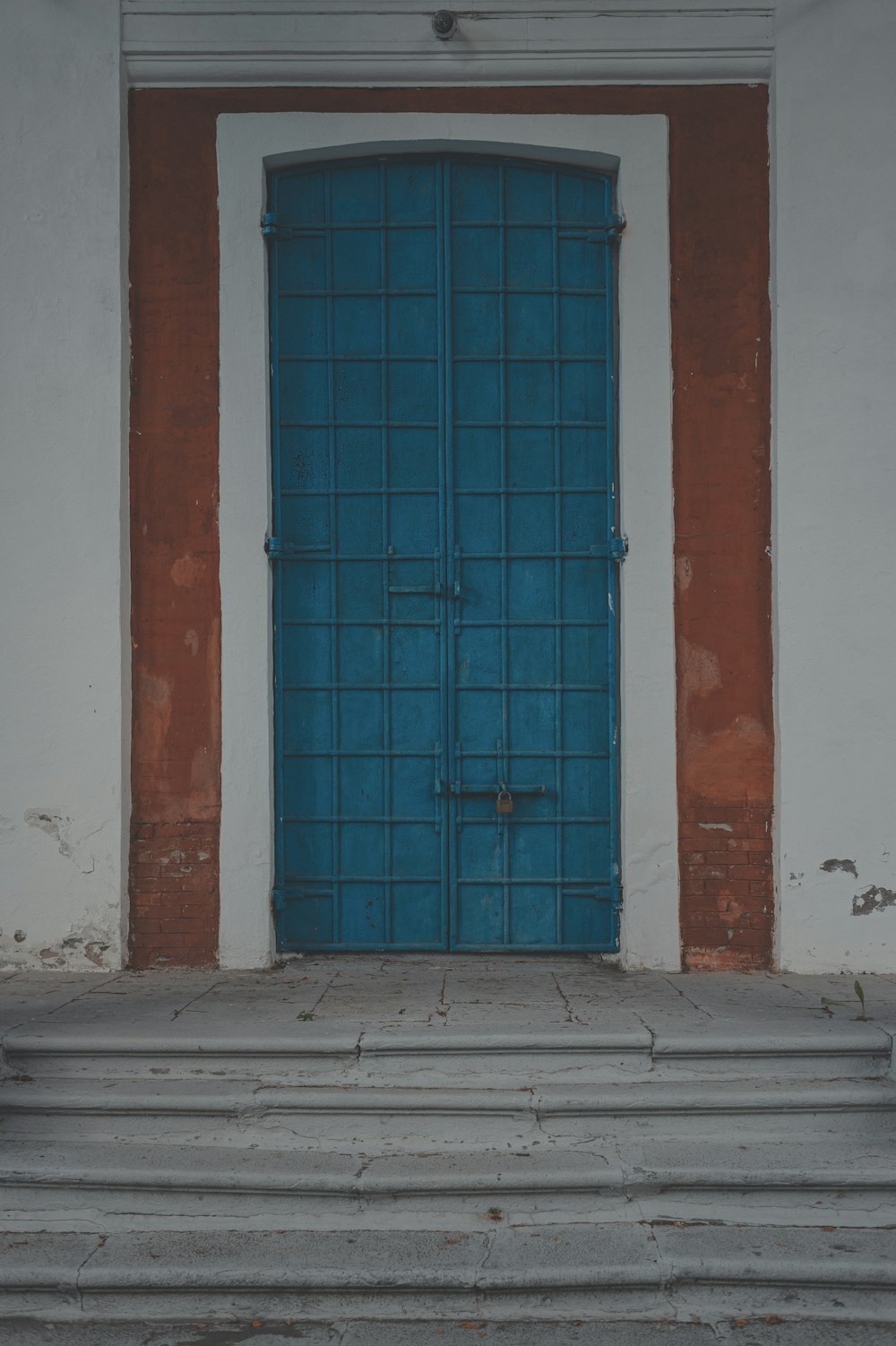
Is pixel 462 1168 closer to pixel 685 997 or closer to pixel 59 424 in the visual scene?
pixel 685 997

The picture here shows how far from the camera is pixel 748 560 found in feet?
17.3

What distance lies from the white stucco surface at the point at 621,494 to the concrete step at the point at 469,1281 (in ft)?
6.39

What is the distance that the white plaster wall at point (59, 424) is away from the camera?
5215 mm

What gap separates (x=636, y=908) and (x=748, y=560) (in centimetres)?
167

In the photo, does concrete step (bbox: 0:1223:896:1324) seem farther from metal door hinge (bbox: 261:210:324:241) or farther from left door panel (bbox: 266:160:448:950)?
metal door hinge (bbox: 261:210:324:241)

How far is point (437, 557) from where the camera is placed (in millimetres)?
5426

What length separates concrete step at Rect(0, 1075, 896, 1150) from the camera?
3838 mm

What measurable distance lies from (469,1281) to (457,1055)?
3.10 ft

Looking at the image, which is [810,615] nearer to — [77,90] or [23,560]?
[23,560]

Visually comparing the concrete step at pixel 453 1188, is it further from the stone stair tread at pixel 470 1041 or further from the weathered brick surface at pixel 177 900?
the weathered brick surface at pixel 177 900

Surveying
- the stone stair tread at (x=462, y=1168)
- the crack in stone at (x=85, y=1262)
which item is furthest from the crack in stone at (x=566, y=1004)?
the crack in stone at (x=85, y=1262)

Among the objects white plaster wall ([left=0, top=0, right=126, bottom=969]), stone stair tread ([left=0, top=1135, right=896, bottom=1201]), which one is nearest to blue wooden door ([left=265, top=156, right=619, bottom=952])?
white plaster wall ([left=0, top=0, right=126, bottom=969])

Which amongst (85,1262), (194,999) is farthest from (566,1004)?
(85,1262)

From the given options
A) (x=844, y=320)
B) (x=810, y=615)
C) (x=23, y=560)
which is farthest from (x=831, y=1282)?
(x=23, y=560)
